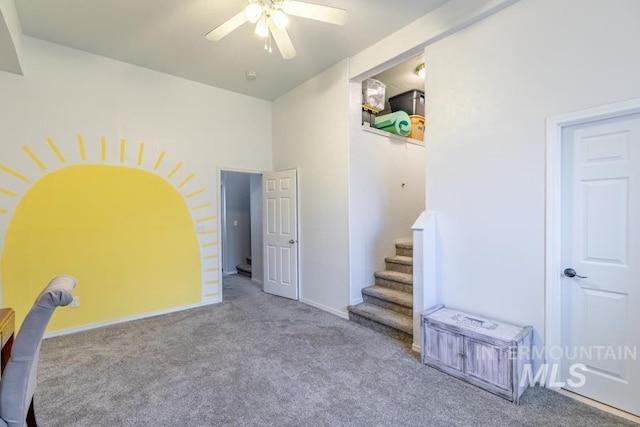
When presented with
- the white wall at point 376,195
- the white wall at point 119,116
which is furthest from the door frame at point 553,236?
the white wall at point 119,116

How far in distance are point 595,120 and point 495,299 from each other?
1.46 meters

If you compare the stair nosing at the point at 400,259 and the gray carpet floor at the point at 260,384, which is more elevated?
the stair nosing at the point at 400,259

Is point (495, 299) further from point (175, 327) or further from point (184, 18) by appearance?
point (184, 18)

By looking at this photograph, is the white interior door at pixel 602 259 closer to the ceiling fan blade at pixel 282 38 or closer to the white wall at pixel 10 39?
the ceiling fan blade at pixel 282 38

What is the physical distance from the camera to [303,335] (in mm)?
3191

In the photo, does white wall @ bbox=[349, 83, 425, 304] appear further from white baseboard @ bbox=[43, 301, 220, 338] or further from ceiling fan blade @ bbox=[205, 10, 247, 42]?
white baseboard @ bbox=[43, 301, 220, 338]

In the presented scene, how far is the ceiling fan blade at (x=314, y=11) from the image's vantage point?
6.89 ft

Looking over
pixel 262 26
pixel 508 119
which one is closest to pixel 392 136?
pixel 508 119

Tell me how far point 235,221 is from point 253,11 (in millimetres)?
5010

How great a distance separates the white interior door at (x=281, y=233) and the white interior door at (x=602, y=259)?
10.3 ft

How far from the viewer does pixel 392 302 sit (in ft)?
11.1

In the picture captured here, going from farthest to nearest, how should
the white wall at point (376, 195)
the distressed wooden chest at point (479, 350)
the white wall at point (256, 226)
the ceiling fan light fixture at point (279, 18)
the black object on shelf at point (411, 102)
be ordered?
the white wall at point (256, 226)
the black object on shelf at point (411, 102)
the white wall at point (376, 195)
the ceiling fan light fixture at point (279, 18)
the distressed wooden chest at point (479, 350)

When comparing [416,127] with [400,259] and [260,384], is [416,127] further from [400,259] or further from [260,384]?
[260,384]

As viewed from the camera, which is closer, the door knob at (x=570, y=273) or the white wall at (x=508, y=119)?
the white wall at (x=508, y=119)
